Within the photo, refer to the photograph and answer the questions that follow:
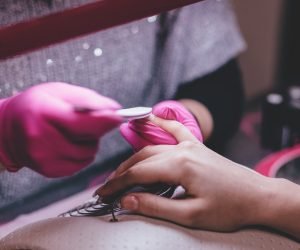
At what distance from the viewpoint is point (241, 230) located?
2.31ft

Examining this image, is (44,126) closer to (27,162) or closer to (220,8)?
(27,162)

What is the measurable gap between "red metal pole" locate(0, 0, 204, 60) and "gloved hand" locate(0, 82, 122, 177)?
0.17 feet

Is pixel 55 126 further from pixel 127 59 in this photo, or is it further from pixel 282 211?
pixel 127 59

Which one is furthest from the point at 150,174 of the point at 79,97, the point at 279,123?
the point at 279,123

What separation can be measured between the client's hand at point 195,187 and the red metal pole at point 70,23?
19 cm

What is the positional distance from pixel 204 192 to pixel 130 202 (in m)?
0.10

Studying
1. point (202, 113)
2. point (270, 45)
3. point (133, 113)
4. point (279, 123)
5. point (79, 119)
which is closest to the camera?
point (79, 119)

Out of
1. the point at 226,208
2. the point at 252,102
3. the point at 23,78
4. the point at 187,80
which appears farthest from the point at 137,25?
the point at 252,102

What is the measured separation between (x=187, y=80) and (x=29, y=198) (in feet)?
1.42

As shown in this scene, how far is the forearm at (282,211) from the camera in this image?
71 centimetres

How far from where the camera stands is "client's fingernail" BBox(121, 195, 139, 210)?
26.7 inches

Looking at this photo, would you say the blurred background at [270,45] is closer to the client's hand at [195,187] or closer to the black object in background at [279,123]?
the black object in background at [279,123]

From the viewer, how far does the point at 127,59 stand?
1.09 m

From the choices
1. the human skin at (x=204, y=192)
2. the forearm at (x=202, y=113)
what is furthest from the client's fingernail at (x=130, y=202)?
the forearm at (x=202, y=113)
